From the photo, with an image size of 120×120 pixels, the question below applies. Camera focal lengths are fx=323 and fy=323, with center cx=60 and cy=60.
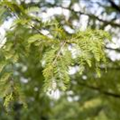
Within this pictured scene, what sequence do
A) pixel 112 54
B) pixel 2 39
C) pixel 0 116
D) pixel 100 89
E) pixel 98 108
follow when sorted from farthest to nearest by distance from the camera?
pixel 98 108
pixel 100 89
pixel 112 54
pixel 0 116
pixel 2 39

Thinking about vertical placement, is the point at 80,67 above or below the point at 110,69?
above

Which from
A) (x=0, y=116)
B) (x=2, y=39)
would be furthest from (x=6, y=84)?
(x=0, y=116)

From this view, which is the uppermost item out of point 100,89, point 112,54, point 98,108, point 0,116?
point 0,116

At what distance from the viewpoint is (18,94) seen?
1.75 meters

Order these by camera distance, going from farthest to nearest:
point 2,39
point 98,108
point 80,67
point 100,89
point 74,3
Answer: point 98,108
point 100,89
point 74,3
point 2,39
point 80,67

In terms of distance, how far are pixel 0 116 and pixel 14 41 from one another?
120cm

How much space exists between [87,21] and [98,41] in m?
2.06

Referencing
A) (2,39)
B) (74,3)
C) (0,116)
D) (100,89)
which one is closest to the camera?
(2,39)

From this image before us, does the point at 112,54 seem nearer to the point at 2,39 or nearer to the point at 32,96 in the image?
the point at 32,96

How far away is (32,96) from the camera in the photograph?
3664mm

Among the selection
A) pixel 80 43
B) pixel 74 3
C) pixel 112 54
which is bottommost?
pixel 112 54

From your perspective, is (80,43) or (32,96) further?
(32,96)

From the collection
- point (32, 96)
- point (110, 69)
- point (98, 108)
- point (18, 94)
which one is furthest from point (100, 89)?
point (98, 108)

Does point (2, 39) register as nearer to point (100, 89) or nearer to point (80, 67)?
point (80, 67)
